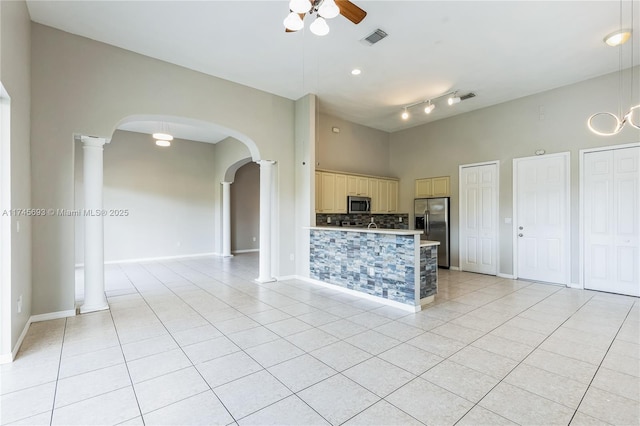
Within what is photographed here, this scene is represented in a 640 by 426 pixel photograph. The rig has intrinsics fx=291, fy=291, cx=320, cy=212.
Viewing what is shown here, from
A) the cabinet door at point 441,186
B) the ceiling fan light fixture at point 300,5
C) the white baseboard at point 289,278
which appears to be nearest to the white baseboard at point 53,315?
the white baseboard at point 289,278

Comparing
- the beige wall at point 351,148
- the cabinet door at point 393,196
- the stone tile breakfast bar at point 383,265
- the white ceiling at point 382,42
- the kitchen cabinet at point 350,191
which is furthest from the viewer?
the cabinet door at point 393,196

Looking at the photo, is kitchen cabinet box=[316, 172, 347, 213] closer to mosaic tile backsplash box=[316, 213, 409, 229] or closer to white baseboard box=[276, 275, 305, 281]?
mosaic tile backsplash box=[316, 213, 409, 229]

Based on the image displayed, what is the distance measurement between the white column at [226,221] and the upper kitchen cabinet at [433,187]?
551 cm

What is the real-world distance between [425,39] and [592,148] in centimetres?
352

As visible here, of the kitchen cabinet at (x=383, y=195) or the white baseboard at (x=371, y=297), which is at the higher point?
the kitchen cabinet at (x=383, y=195)

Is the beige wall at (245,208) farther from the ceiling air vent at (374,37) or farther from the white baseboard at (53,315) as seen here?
the ceiling air vent at (374,37)

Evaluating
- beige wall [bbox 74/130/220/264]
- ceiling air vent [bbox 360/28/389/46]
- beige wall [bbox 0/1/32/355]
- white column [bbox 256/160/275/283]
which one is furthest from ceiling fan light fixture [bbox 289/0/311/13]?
beige wall [bbox 74/130/220/264]

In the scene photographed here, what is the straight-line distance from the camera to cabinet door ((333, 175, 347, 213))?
6488mm

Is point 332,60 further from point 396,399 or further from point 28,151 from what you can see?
point 396,399

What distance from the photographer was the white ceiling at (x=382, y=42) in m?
3.28

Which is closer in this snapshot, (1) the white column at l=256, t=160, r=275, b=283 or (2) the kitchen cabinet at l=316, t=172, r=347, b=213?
(1) the white column at l=256, t=160, r=275, b=283

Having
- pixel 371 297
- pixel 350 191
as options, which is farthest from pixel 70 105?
pixel 350 191

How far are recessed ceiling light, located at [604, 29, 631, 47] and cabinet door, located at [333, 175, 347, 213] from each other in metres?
4.50

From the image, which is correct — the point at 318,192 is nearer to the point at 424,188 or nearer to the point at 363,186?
the point at 363,186
